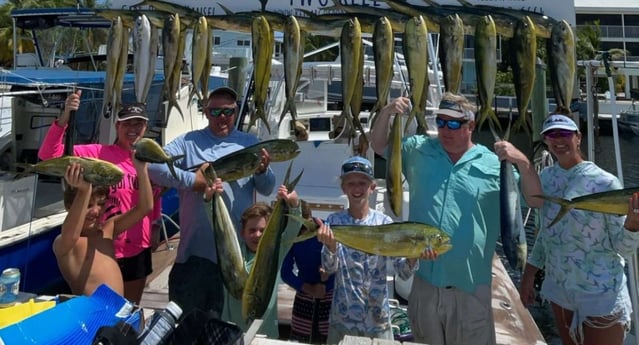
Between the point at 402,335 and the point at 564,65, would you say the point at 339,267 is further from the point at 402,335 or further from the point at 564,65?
the point at 564,65

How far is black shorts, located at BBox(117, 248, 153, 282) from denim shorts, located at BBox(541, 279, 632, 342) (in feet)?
8.86

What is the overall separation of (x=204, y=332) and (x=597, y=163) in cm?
2221

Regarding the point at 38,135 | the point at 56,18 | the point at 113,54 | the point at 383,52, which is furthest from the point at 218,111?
the point at 38,135

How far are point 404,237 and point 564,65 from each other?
4.43 ft

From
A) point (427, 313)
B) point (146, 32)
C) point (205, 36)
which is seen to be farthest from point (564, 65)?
point (146, 32)

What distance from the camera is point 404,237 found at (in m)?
2.42

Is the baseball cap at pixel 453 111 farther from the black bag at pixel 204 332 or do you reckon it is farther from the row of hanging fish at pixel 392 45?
the black bag at pixel 204 332

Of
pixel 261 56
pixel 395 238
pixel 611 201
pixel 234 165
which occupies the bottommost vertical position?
pixel 395 238

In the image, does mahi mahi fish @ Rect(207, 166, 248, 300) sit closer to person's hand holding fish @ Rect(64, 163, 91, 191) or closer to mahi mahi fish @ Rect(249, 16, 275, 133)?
person's hand holding fish @ Rect(64, 163, 91, 191)

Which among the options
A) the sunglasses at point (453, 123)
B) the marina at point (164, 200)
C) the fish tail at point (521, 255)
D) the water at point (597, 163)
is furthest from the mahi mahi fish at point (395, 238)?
the water at point (597, 163)

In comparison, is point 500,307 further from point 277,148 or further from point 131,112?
point 131,112

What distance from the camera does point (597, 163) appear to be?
20.7 metres

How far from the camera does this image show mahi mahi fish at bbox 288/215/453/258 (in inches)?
95.1

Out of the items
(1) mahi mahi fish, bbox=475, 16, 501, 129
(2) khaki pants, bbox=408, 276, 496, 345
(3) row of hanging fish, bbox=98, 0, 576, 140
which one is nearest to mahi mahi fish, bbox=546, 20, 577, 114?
(3) row of hanging fish, bbox=98, 0, 576, 140
